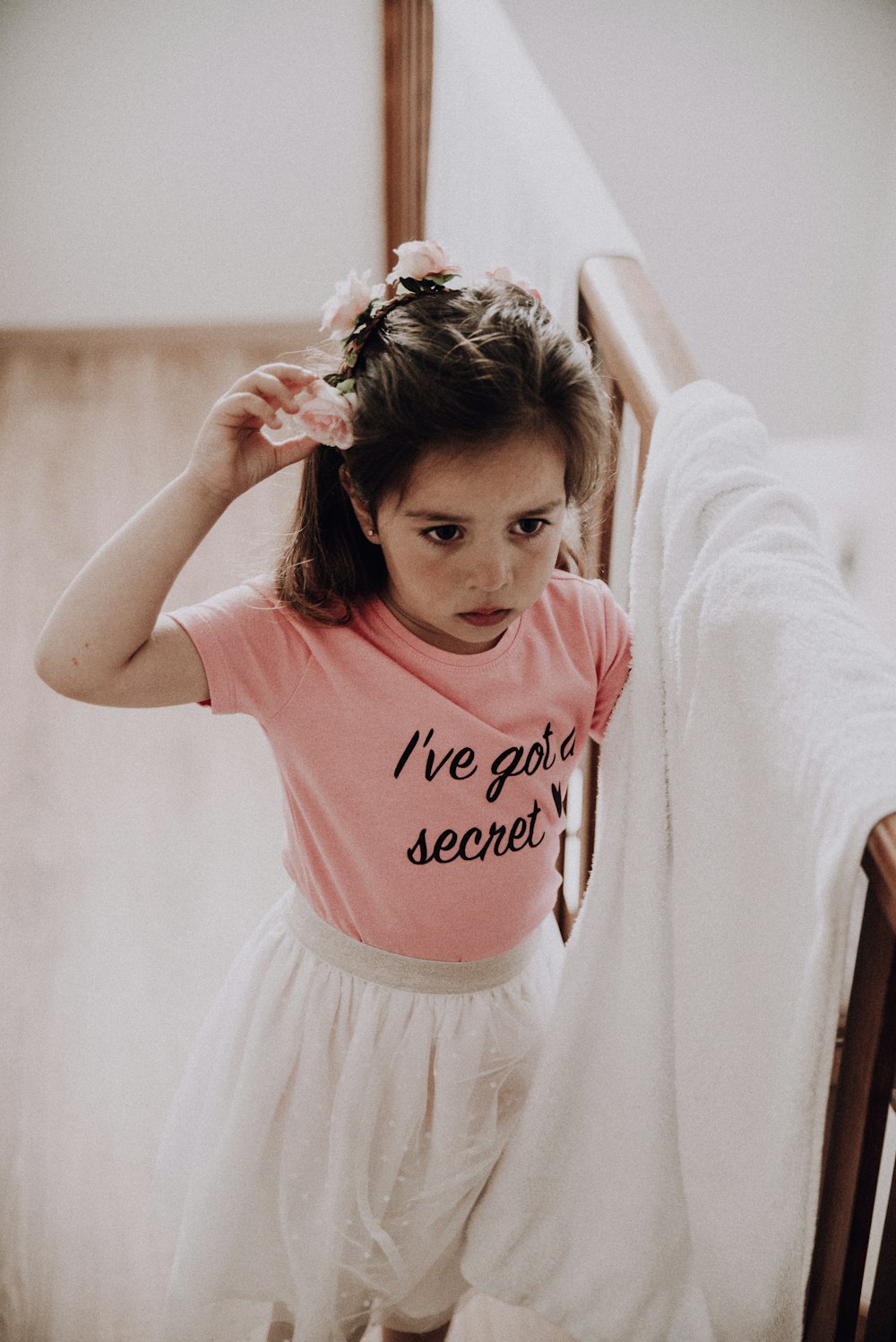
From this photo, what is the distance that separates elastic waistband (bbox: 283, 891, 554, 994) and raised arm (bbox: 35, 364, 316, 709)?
26cm

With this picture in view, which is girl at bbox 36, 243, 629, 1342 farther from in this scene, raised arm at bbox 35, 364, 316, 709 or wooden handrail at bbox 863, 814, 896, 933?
wooden handrail at bbox 863, 814, 896, 933

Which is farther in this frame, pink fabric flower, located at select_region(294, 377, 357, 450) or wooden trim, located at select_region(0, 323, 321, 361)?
wooden trim, located at select_region(0, 323, 321, 361)

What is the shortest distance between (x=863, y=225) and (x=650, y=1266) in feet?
9.36

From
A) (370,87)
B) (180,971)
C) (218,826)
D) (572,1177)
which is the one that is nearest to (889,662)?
(572,1177)

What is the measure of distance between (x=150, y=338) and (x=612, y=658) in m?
2.54

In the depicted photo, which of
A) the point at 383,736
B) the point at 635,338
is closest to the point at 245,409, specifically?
the point at 383,736

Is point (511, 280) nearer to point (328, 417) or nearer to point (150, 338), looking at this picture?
point (328, 417)

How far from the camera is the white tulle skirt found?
3.08 feet

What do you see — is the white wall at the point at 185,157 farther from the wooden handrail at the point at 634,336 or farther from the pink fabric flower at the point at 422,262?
the pink fabric flower at the point at 422,262

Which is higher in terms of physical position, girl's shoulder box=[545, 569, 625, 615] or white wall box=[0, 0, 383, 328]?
white wall box=[0, 0, 383, 328]

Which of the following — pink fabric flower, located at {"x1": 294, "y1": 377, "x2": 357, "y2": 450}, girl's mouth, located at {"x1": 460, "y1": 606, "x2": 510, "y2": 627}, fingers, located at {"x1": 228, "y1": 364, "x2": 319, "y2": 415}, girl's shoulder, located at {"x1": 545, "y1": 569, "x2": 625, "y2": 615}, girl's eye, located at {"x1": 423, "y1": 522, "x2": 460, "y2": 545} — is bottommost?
girl's mouth, located at {"x1": 460, "y1": 606, "x2": 510, "y2": 627}

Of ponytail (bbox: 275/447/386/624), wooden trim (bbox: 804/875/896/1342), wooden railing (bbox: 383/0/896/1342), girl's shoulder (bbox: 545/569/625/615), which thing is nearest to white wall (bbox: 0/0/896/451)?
wooden railing (bbox: 383/0/896/1342)

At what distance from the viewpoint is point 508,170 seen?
1.46 metres

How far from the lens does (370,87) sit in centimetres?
288
